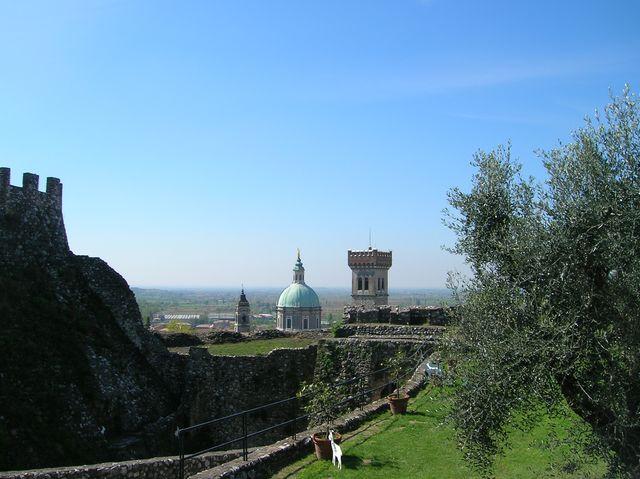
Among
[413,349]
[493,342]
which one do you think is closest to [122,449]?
[413,349]

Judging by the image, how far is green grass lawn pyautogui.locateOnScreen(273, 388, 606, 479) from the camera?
30.6 feet

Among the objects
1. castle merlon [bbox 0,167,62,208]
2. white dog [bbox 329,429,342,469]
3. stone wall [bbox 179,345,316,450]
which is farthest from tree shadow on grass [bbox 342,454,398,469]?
castle merlon [bbox 0,167,62,208]

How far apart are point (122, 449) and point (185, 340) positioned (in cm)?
910

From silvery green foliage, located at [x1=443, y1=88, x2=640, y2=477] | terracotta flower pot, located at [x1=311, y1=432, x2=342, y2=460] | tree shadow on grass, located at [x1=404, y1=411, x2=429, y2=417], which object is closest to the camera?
silvery green foliage, located at [x1=443, y1=88, x2=640, y2=477]

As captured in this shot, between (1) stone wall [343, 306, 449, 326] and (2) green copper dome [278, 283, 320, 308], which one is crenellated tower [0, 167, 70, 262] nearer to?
(1) stone wall [343, 306, 449, 326]

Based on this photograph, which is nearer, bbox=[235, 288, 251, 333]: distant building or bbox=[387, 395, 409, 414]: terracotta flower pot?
bbox=[387, 395, 409, 414]: terracotta flower pot

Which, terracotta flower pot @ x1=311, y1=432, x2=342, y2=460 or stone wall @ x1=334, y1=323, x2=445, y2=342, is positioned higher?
stone wall @ x1=334, y1=323, x2=445, y2=342

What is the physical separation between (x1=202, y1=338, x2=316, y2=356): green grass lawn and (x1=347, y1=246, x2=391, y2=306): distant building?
3776 inches

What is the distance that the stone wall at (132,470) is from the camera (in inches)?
419

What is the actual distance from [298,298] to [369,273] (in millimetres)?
25459

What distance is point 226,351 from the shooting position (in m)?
22.2

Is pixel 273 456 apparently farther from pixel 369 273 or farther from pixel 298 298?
pixel 369 273

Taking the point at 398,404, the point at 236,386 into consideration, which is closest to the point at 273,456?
the point at 398,404

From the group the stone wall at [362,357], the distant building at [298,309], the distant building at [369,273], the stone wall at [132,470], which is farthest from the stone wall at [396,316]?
the distant building at [369,273]
